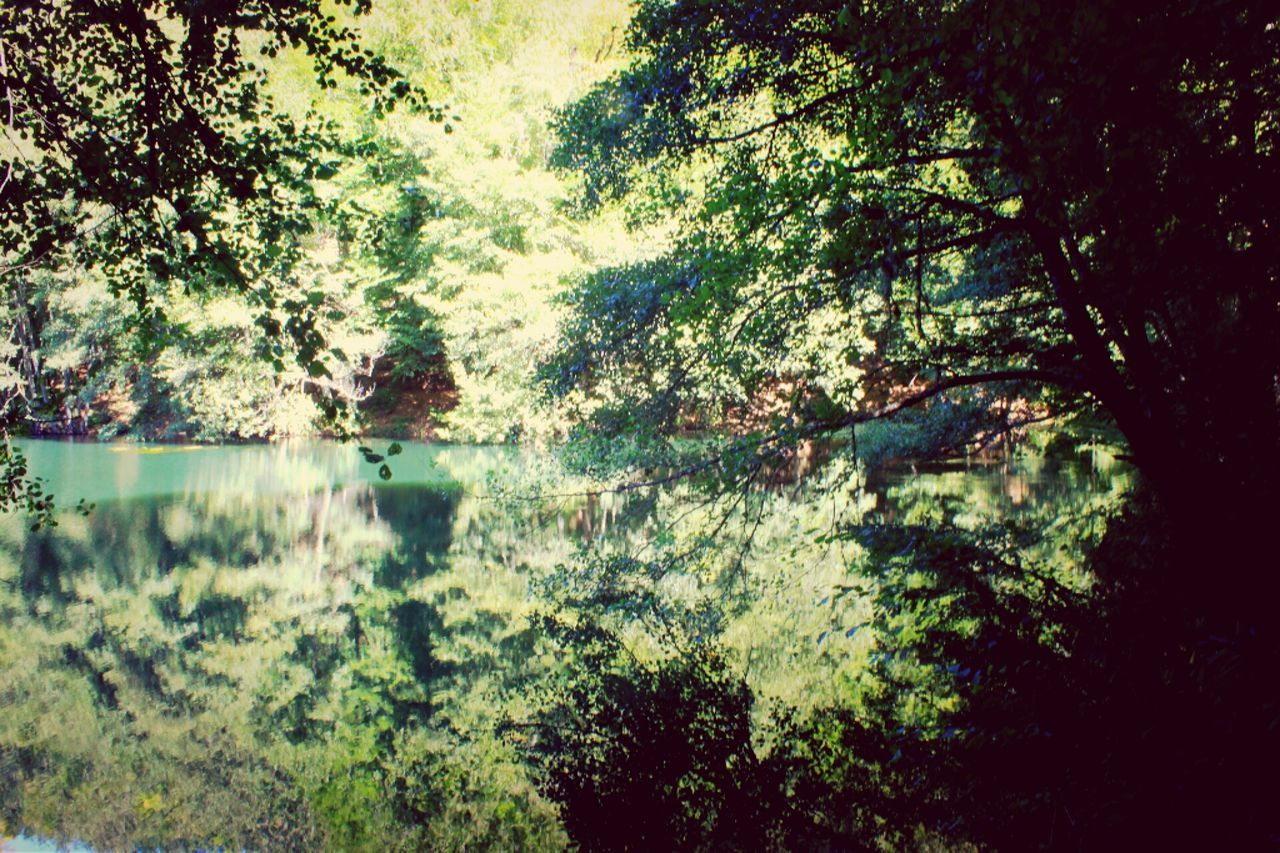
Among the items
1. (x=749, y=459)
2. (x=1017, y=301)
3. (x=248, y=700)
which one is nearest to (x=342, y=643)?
(x=248, y=700)

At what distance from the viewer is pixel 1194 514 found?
3996 mm

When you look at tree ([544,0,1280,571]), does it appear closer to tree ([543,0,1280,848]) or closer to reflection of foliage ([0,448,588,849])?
tree ([543,0,1280,848])

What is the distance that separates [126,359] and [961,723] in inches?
840

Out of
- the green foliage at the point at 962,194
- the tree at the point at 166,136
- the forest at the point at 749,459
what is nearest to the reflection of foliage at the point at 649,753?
the forest at the point at 749,459

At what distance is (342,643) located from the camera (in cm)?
780

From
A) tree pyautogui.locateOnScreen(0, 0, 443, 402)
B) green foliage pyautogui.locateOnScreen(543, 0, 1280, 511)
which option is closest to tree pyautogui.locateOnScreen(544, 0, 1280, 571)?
green foliage pyautogui.locateOnScreen(543, 0, 1280, 511)

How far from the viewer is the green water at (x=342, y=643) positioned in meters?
4.96

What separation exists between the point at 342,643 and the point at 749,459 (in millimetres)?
4929

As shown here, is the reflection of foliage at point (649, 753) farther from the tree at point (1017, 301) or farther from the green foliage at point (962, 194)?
the green foliage at point (962, 194)

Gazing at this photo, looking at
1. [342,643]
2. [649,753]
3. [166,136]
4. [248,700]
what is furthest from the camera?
[342,643]

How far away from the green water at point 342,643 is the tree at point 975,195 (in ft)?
4.17

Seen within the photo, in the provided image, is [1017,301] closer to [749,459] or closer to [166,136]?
[749,459]

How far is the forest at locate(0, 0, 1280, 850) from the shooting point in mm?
2771

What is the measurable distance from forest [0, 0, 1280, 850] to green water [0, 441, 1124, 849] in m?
0.05
